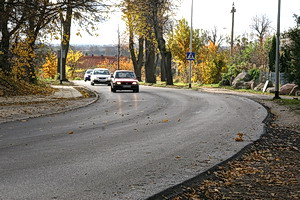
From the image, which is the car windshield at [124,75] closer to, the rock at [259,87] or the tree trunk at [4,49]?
the tree trunk at [4,49]

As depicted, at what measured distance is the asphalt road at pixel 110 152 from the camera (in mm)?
5910

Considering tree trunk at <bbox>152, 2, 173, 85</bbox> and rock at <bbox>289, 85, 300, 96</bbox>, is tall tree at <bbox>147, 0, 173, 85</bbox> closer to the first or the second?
tree trunk at <bbox>152, 2, 173, 85</bbox>

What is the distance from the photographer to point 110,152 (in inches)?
335

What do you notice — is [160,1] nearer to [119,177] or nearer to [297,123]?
[297,123]

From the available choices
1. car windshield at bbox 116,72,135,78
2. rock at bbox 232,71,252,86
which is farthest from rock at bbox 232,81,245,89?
car windshield at bbox 116,72,135,78

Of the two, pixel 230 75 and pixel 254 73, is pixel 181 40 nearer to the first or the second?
pixel 230 75

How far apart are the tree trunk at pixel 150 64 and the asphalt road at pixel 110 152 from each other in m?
38.8

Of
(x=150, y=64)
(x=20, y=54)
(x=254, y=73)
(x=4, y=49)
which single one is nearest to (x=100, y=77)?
(x=150, y=64)

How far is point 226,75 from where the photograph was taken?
139 ft

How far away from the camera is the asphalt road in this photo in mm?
5910

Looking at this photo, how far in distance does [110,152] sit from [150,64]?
46942 mm

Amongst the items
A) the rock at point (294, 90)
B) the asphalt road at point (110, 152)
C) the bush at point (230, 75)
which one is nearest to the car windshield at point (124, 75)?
the rock at point (294, 90)

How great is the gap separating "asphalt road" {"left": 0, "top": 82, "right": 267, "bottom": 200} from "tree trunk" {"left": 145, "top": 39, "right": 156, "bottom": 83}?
38.8 metres

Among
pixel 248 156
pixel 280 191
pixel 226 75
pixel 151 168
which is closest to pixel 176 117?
pixel 248 156
